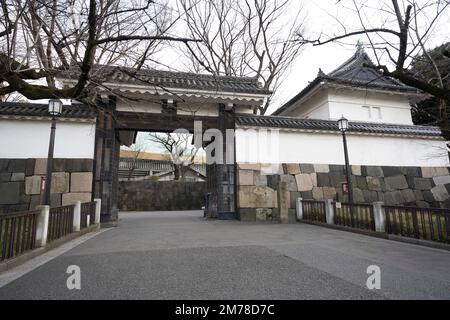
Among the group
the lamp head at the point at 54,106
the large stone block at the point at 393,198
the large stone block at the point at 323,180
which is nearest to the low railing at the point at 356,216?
the large stone block at the point at 323,180

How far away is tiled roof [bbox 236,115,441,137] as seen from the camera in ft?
34.5

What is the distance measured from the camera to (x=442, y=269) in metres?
3.67

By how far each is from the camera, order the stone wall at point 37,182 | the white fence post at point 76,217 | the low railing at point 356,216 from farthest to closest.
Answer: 1. the stone wall at point 37,182
2. the low railing at point 356,216
3. the white fence post at point 76,217

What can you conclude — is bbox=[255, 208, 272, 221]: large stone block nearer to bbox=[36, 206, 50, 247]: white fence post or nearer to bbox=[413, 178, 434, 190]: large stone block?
bbox=[36, 206, 50, 247]: white fence post

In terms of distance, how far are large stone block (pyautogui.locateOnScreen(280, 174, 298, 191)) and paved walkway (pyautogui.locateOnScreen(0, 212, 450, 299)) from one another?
473 cm

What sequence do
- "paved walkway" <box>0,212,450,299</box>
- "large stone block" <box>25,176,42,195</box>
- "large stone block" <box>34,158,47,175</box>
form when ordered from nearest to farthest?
"paved walkway" <box>0,212,450,299</box> → "large stone block" <box>25,176,42,195</box> → "large stone block" <box>34,158,47,175</box>

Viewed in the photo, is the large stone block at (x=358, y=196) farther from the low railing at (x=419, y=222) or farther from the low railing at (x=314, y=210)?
the low railing at (x=419, y=222)

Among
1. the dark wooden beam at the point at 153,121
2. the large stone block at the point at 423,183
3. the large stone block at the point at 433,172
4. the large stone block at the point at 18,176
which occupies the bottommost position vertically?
the large stone block at the point at 423,183

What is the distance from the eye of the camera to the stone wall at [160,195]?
65.4 ft

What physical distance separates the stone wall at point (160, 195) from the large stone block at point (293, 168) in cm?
1155

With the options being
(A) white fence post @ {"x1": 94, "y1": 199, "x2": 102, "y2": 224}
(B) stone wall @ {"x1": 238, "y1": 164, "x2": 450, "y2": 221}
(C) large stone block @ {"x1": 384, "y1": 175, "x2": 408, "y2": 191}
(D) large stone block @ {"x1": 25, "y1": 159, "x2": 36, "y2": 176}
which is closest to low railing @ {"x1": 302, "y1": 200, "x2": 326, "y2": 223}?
(B) stone wall @ {"x1": 238, "y1": 164, "x2": 450, "y2": 221}

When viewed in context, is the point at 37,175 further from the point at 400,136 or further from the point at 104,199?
the point at 400,136

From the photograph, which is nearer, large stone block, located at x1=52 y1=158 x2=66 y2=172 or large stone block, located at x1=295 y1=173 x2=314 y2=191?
large stone block, located at x1=52 y1=158 x2=66 y2=172

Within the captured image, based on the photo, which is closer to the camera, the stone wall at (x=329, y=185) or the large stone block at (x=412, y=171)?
the stone wall at (x=329, y=185)
